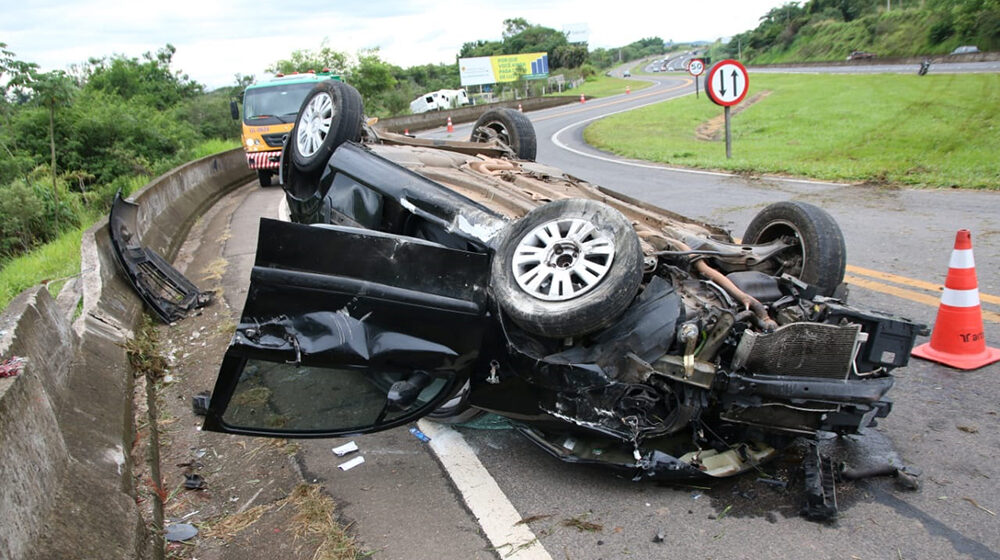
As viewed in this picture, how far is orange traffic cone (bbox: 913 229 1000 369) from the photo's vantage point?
419 centimetres

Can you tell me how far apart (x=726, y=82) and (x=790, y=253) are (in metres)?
10.6

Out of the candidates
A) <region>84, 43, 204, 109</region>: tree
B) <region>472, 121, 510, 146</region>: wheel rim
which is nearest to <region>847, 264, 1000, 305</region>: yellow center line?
<region>472, 121, 510, 146</region>: wheel rim

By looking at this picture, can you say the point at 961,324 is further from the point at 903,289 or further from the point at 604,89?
the point at 604,89

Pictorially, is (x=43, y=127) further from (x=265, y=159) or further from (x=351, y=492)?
(x=351, y=492)

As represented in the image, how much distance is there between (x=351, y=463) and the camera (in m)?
3.64

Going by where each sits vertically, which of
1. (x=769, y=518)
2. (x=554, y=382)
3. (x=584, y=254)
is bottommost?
(x=769, y=518)

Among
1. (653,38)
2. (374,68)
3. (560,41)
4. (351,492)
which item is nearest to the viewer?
(351,492)

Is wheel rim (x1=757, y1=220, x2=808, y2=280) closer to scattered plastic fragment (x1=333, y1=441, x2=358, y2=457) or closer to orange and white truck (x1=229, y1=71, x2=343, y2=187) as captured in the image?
scattered plastic fragment (x1=333, y1=441, x2=358, y2=457)

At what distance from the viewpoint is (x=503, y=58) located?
221ft

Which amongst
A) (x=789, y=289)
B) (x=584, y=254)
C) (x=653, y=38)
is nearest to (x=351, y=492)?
(x=584, y=254)

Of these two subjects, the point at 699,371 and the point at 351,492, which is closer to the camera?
the point at 699,371

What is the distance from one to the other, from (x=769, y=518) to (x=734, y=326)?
822mm

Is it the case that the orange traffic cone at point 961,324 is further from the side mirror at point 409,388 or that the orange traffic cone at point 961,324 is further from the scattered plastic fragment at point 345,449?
the scattered plastic fragment at point 345,449

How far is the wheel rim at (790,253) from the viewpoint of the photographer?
3861 mm
